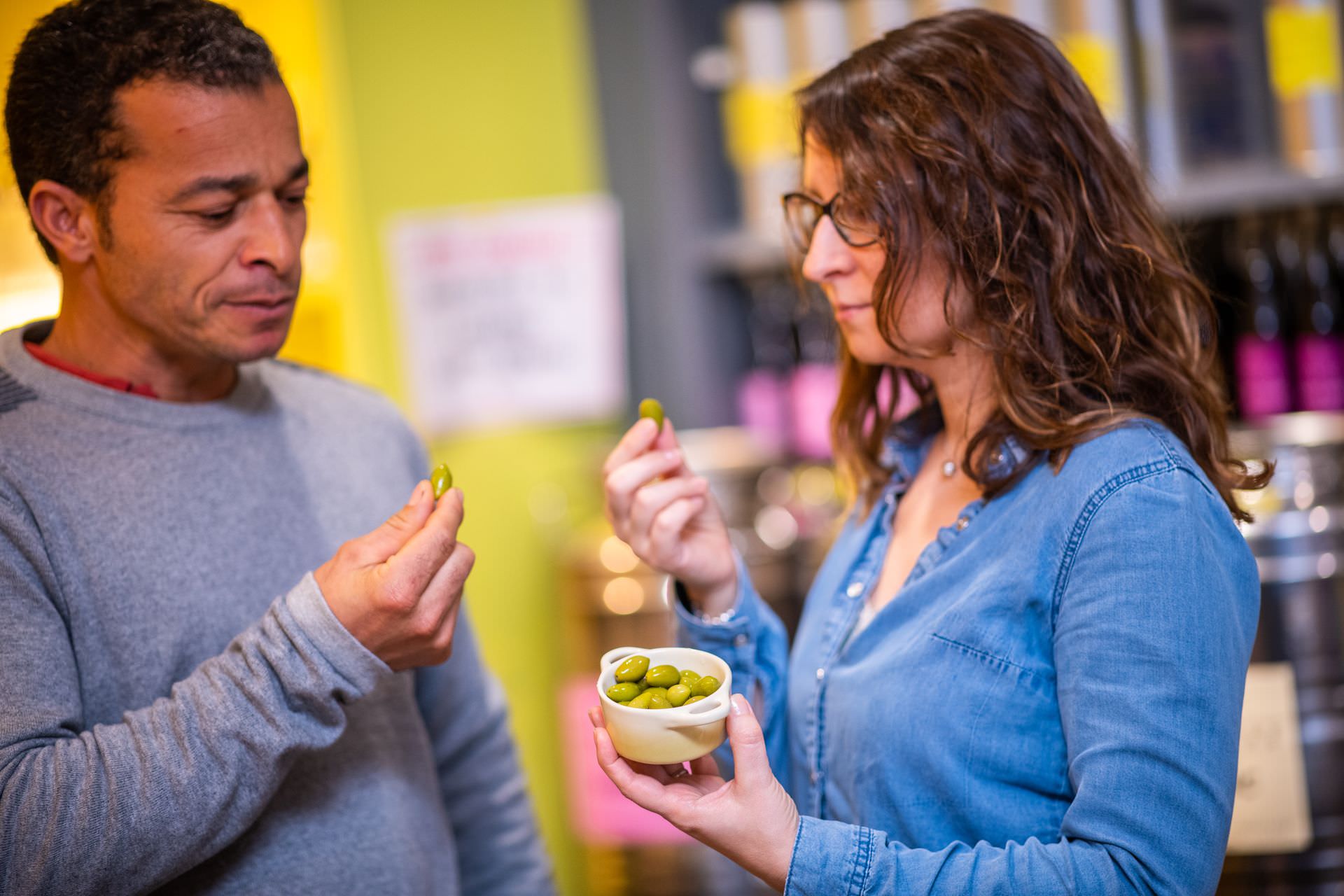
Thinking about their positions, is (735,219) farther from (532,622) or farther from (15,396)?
(15,396)

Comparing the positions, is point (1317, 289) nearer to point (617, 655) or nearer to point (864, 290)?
point (864, 290)

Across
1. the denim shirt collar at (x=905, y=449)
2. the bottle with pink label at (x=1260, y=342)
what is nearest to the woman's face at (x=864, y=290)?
the denim shirt collar at (x=905, y=449)

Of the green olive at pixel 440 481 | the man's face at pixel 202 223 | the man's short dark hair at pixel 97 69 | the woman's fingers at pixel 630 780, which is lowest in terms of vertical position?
the woman's fingers at pixel 630 780

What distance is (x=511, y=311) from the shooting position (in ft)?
8.75

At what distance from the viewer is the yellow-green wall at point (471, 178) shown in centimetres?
238

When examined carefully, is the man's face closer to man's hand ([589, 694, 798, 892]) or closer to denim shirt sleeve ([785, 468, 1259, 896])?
man's hand ([589, 694, 798, 892])

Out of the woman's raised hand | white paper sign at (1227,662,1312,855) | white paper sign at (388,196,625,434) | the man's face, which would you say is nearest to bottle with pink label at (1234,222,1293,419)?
white paper sign at (1227,662,1312,855)

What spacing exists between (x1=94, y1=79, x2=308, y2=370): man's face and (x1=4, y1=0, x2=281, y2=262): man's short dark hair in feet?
0.05

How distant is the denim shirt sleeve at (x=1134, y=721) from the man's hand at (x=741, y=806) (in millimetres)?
21

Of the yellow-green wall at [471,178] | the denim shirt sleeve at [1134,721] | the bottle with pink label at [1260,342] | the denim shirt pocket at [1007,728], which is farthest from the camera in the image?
the yellow-green wall at [471,178]

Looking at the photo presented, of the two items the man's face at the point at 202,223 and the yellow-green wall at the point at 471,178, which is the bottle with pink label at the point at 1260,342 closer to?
the yellow-green wall at the point at 471,178

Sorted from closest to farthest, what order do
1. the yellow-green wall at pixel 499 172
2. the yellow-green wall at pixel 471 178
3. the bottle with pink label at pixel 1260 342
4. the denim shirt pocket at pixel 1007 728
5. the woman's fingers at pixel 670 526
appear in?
1. the denim shirt pocket at pixel 1007 728
2. the woman's fingers at pixel 670 526
3. the bottle with pink label at pixel 1260 342
4. the yellow-green wall at pixel 471 178
5. the yellow-green wall at pixel 499 172

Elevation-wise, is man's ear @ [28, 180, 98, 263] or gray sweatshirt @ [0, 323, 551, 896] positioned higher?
man's ear @ [28, 180, 98, 263]

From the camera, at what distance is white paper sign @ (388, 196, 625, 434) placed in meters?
2.58
